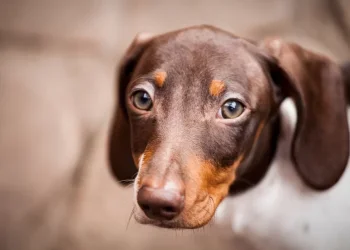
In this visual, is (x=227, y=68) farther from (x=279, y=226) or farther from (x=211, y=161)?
(x=279, y=226)

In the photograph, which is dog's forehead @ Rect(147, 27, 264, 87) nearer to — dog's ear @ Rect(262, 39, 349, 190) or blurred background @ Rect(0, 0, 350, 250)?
dog's ear @ Rect(262, 39, 349, 190)

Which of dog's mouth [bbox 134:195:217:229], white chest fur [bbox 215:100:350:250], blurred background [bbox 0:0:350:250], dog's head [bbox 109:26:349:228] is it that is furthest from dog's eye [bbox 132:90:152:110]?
blurred background [bbox 0:0:350:250]

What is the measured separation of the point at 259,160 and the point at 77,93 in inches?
39.1

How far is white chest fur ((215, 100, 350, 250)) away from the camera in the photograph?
6.10 ft

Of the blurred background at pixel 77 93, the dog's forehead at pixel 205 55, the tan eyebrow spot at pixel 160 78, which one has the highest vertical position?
the dog's forehead at pixel 205 55

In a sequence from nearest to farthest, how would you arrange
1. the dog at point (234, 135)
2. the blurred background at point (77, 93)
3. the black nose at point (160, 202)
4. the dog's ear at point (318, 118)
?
the black nose at point (160, 202) < the dog at point (234, 135) < the dog's ear at point (318, 118) < the blurred background at point (77, 93)

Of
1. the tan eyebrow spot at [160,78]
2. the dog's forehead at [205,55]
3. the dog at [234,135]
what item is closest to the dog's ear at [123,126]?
the dog at [234,135]

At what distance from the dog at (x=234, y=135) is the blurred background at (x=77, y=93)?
0.35 meters

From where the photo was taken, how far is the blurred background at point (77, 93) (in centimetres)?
228

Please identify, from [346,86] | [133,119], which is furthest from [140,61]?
[346,86]

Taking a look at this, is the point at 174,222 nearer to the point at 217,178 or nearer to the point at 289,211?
the point at 217,178

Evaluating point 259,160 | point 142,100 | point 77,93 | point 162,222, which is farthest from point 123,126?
point 77,93

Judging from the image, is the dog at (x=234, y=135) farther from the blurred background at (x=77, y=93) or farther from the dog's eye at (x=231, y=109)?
the blurred background at (x=77, y=93)

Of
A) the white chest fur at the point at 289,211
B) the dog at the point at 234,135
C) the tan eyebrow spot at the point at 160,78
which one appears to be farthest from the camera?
the white chest fur at the point at 289,211
